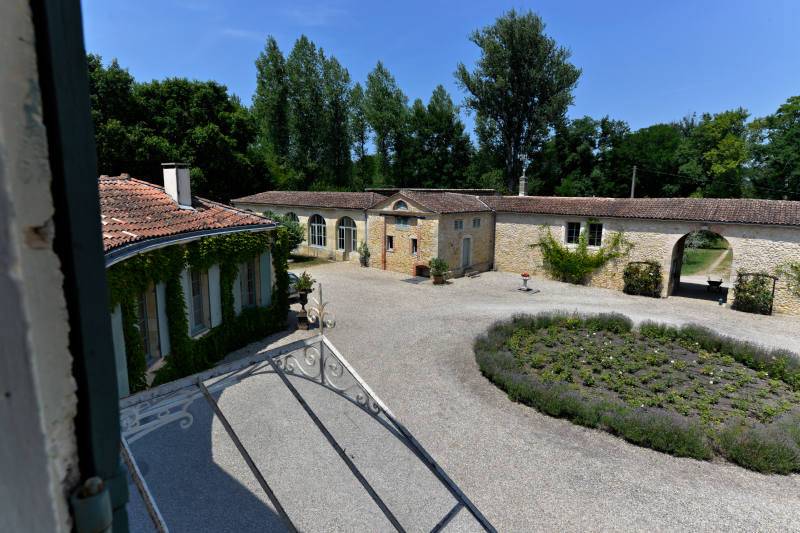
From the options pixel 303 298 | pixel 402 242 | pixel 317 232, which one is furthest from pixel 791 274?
pixel 317 232

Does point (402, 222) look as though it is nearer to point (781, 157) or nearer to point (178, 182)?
point (178, 182)

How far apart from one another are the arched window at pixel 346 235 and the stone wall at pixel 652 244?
7.94 metres

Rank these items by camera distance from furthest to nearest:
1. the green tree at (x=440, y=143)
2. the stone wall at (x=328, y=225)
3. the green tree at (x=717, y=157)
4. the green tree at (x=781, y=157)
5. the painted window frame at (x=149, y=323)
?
the green tree at (x=440, y=143), the green tree at (x=717, y=157), the green tree at (x=781, y=157), the stone wall at (x=328, y=225), the painted window frame at (x=149, y=323)

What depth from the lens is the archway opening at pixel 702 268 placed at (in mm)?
20250

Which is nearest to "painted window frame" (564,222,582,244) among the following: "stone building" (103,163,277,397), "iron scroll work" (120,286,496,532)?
"stone building" (103,163,277,397)

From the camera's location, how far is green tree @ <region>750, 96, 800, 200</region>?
34.1m

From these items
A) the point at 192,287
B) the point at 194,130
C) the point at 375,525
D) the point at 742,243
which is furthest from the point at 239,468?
the point at 194,130

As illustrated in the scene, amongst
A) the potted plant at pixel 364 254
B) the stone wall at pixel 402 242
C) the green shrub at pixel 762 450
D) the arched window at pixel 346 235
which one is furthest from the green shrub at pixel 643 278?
the arched window at pixel 346 235

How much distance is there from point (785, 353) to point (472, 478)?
10113 mm

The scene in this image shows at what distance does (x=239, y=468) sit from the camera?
6957 mm

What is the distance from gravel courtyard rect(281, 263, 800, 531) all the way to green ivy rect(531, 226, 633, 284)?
20.9 ft

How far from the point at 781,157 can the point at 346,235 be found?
33098 millimetres

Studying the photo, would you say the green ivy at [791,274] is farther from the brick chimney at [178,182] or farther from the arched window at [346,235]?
the brick chimney at [178,182]

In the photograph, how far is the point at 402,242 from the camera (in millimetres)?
23125
